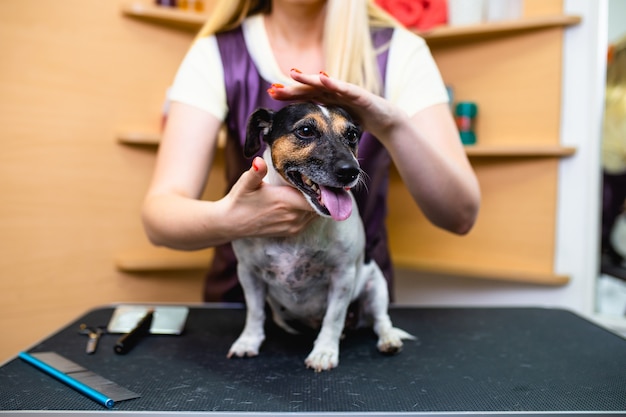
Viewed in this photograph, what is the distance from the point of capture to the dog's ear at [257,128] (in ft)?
2.66

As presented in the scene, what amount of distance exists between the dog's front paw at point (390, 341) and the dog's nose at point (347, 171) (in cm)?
36

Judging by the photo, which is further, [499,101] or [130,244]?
[499,101]

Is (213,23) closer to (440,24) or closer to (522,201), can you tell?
(440,24)

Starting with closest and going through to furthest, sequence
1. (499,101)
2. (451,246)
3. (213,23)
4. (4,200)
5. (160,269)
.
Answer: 1. (213,23)
2. (4,200)
3. (160,269)
4. (499,101)
5. (451,246)

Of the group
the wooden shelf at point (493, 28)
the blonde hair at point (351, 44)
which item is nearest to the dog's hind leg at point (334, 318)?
the blonde hair at point (351, 44)

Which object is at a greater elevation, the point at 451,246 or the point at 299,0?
the point at 299,0

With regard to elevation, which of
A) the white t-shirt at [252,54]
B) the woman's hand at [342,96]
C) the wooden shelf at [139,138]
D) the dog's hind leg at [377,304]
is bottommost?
the dog's hind leg at [377,304]

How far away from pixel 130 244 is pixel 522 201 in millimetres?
1195

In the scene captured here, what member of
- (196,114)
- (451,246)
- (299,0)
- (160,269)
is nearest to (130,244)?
(160,269)

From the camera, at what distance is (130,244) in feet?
5.17

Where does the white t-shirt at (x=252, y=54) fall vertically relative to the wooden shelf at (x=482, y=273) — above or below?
above

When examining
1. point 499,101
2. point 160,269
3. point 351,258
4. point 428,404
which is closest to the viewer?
point 428,404

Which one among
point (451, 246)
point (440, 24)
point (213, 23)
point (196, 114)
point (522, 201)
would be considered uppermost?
point (440, 24)

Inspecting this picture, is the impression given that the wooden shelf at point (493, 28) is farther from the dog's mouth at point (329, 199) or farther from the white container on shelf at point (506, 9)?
the dog's mouth at point (329, 199)
